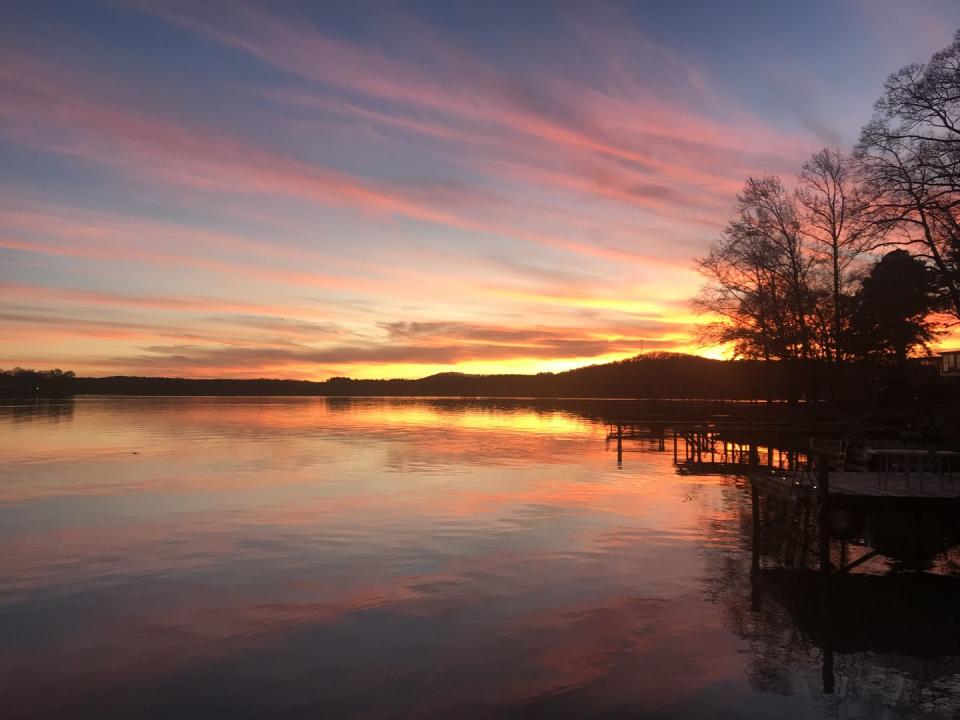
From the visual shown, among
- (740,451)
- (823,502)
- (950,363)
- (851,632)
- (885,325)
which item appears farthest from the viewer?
(950,363)

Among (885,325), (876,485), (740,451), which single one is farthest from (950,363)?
(876,485)

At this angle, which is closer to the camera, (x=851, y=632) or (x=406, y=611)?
(x=851, y=632)

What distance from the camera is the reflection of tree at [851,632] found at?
1146 centimetres

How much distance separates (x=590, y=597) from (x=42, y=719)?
10.8 metres

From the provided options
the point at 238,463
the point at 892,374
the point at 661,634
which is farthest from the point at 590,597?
the point at 892,374

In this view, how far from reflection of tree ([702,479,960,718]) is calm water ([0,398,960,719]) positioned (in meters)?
0.07

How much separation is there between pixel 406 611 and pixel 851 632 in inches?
356

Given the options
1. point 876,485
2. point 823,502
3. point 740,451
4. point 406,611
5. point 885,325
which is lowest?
point 406,611

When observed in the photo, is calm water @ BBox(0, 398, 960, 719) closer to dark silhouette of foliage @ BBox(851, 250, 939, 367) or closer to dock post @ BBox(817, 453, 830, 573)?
dock post @ BBox(817, 453, 830, 573)

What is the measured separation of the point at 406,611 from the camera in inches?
621

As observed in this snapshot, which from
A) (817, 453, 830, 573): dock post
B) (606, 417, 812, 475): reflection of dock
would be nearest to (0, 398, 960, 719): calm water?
(817, 453, 830, 573): dock post

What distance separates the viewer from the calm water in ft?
37.5

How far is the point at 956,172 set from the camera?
1163 inches

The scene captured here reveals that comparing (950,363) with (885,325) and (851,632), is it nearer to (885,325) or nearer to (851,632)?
(885,325)
